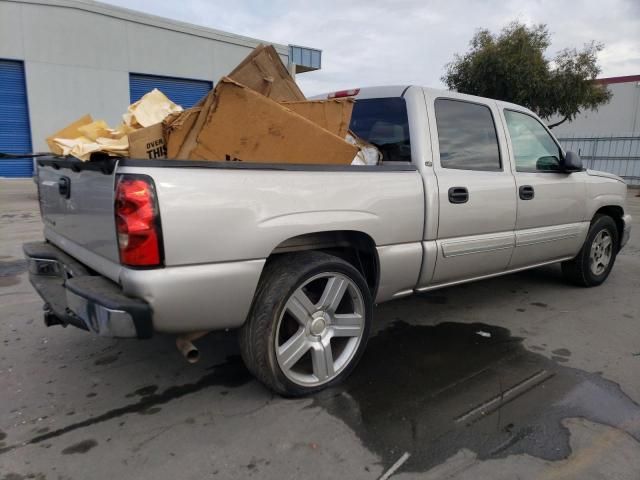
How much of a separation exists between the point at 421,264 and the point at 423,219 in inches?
12.7

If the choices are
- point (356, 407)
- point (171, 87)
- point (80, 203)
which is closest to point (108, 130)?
point (80, 203)

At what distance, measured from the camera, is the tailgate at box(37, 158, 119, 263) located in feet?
7.84

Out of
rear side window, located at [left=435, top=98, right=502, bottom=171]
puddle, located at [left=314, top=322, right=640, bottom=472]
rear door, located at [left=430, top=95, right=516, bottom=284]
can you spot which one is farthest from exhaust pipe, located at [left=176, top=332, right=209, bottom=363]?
rear side window, located at [left=435, top=98, right=502, bottom=171]

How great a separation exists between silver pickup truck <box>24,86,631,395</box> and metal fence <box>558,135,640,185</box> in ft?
63.7

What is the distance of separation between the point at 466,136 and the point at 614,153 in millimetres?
21559

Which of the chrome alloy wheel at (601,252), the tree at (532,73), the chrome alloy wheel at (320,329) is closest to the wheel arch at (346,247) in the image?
the chrome alloy wheel at (320,329)

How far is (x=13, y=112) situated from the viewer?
1689cm

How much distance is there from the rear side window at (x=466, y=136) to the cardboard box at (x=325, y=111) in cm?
86

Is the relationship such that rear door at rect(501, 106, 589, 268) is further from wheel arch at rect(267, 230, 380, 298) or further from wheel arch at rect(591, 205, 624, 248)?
wheel arch at rect(267, 230, 380, 298)

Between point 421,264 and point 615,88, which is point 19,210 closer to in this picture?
point 421,264

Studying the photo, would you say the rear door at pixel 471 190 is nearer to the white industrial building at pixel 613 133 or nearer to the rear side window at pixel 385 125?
the rear side window at pixel 385 125

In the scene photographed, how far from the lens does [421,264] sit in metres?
3.37

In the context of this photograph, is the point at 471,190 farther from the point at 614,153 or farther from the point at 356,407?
the point at 614,153

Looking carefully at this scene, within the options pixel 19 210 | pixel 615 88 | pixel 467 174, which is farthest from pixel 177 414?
pixel 615 88
